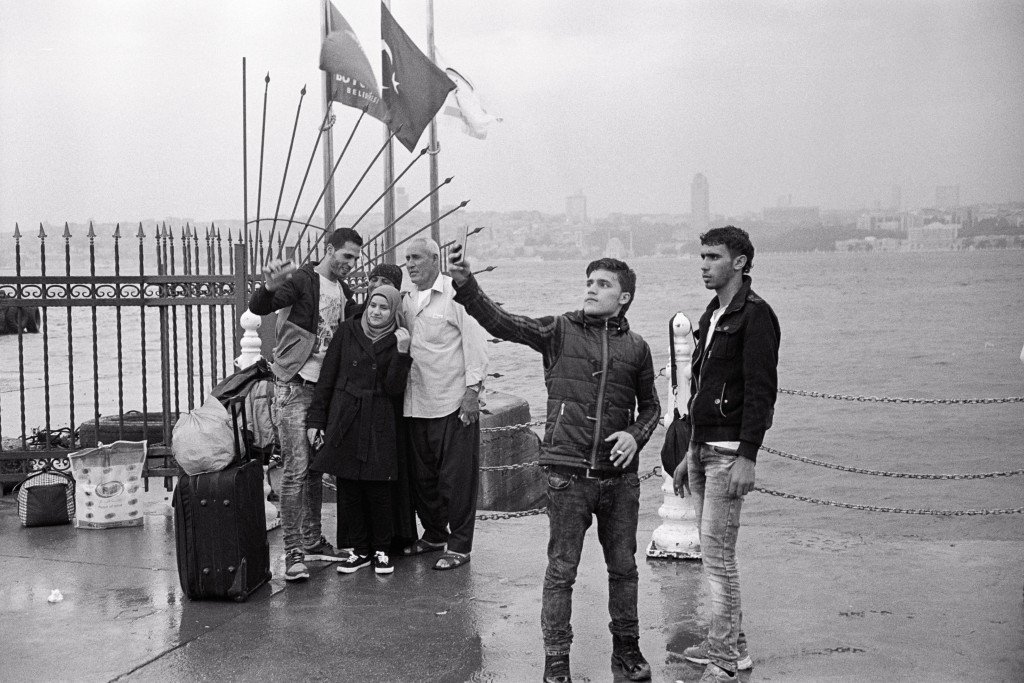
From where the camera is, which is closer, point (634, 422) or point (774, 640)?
point (634, 422)

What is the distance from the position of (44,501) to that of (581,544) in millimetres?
4381

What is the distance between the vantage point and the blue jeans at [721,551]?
14.6 feet

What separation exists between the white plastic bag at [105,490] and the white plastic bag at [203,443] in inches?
63.7

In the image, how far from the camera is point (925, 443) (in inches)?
1164

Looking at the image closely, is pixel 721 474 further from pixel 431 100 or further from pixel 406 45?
pixel 406 45

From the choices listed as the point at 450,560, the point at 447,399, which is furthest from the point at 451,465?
the point at 450,560

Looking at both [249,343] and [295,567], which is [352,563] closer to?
[295,567]

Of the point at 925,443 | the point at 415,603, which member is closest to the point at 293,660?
the point at 415,603

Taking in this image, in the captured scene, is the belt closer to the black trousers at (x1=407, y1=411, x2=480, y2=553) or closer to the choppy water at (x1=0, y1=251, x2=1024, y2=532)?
the black trousers at (x1=407, y1=411, x2=480, y2=553)

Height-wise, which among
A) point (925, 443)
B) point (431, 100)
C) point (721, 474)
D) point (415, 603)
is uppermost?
point (431, 100)

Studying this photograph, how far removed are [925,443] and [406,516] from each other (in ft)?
85.0

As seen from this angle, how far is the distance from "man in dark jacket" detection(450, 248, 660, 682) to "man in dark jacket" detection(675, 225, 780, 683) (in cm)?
30

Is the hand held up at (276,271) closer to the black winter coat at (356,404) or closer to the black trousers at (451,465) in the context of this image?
the black winter coat at (356,404)

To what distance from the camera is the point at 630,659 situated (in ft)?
15.2
